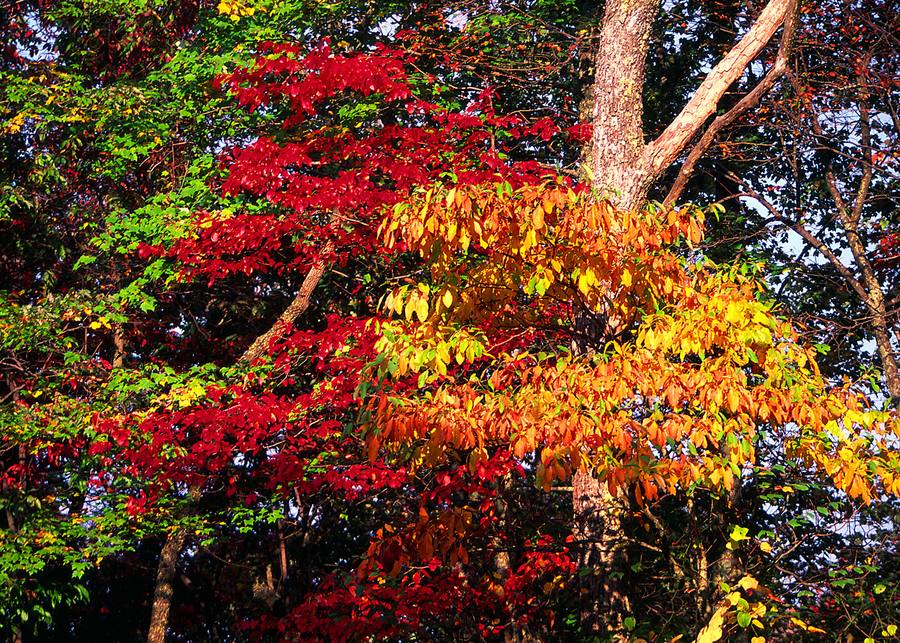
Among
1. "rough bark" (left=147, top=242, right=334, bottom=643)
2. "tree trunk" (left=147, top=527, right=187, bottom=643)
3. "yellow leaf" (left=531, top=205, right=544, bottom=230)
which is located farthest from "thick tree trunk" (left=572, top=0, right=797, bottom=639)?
"tree trunk" (left=147, top=527, right=187, bottom=643)

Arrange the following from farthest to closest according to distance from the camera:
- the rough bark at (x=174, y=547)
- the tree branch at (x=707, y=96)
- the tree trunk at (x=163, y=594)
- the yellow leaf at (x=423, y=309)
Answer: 1. the tree trunk at (x=163, y=594)
2. the rough bark at (x=174, y=547)
3. the tree branch at (x=707, y=96)
4. the yellow leaf at (x=423, y=309)

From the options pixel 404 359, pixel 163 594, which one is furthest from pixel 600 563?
pixel 163 594

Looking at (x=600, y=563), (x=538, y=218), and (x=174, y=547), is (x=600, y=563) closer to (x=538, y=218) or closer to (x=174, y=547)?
(x=538, y=218)

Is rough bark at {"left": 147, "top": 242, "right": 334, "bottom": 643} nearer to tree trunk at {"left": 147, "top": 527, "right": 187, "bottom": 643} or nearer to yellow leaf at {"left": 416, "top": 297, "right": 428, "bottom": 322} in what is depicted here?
tree trunk at {"left": 147, "top": 527, "right": 187, "bottom": 643}

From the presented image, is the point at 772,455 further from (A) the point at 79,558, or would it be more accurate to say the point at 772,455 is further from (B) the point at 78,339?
(B) the point at 78,339

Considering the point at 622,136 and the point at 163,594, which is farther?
the point at 163,594

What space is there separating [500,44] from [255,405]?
653 cm

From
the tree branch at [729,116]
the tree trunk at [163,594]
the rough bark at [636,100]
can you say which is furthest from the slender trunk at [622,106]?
the tree trunk at [163,594]

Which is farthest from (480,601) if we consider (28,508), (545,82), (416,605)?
(545,82)

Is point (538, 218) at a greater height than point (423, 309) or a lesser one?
greater

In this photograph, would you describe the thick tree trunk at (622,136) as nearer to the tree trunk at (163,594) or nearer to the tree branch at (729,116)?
the tree branch at (729,116)

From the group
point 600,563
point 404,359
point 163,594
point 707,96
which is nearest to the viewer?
point 404,359

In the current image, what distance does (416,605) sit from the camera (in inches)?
376

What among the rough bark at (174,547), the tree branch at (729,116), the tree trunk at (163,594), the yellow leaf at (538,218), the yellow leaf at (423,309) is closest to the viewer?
the yellow leaf at (538,218)
